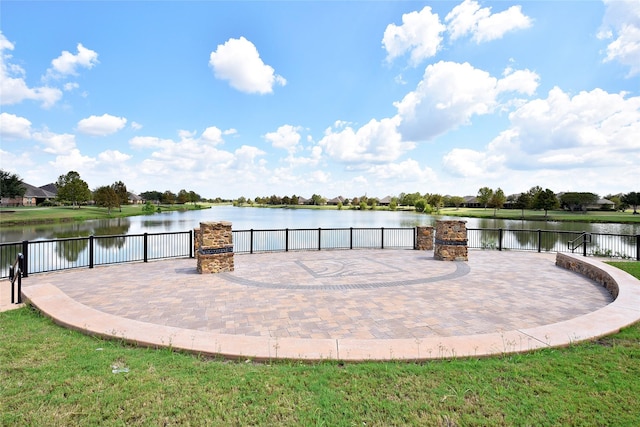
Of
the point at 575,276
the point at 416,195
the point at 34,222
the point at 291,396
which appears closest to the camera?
the point at 291,396

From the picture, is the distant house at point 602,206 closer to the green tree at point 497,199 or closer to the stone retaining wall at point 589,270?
the green tree at point 497,199

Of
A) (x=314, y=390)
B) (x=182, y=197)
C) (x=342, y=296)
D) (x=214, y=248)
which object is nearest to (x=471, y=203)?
(x=182, y=197)

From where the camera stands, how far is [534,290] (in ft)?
26.5

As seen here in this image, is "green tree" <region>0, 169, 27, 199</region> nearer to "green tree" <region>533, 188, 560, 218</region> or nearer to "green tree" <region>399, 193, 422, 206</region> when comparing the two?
"green tree" <region>533, 188, 560, 218</region>

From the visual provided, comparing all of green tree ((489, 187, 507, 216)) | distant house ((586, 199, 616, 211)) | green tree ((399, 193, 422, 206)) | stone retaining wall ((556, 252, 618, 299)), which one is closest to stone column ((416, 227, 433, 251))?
stone retaining wall ((556, 252, 618, 299))

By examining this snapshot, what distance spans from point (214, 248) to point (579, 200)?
3961 inches

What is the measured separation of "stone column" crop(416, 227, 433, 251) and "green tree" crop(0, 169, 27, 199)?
7846 centimetres

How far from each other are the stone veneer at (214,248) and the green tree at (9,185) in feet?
247

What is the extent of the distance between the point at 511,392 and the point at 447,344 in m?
1.11

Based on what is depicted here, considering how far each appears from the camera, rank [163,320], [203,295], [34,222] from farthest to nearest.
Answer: [34,222], [203,295], [163,320]

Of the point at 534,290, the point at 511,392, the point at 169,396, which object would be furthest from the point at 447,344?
the point at 534,290

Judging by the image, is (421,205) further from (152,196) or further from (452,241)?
(152,196)

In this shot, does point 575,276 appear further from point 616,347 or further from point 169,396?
point 169,396

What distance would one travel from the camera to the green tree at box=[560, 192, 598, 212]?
82.4 meters
